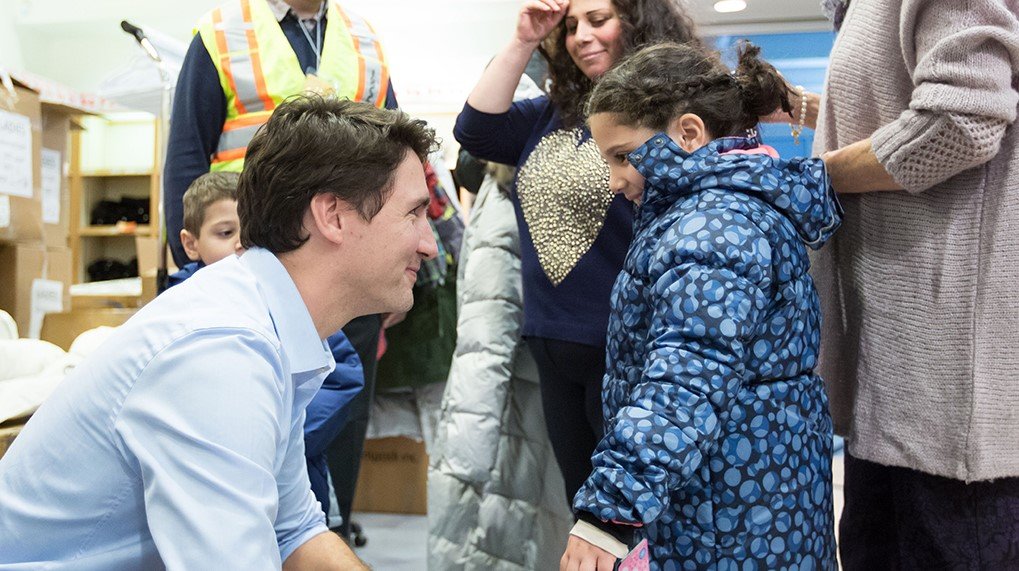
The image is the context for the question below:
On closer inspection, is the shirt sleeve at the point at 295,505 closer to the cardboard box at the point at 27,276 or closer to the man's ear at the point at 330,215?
the man's ear at the point at 330,215

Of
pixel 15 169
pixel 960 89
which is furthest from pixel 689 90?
pixel 15 169

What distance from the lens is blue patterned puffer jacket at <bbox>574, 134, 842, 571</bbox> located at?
1139 millimetres

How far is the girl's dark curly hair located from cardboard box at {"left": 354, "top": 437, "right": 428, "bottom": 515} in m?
1.72

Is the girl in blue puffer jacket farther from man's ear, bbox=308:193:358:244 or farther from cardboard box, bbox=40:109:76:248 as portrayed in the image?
cardboard box, bbox=40:109:76:248

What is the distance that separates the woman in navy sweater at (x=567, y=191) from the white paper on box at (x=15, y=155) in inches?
48.1

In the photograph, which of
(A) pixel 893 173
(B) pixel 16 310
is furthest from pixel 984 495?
(B) pixel 16 310

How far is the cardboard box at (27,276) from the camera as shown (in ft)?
8.38

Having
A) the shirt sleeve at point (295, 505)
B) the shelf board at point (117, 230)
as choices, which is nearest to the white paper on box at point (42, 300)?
the shirt sleeve at point (295, 505)

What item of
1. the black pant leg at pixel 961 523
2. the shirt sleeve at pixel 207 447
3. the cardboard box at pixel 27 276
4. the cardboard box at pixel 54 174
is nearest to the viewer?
the shirt sleeve at pixel 207 447

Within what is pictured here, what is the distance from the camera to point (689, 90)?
1431mm

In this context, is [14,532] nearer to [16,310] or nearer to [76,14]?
[16,310]

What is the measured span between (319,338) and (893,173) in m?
0.77

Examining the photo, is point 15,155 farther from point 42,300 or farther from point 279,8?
point 279,8

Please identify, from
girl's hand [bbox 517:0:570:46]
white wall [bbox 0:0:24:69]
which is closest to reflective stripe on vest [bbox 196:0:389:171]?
girl's hand [bbox 517:0:570:46]
